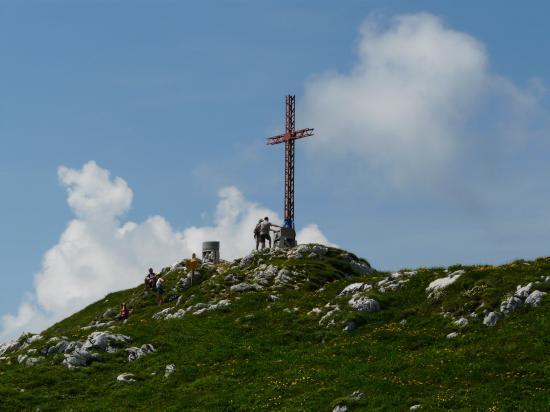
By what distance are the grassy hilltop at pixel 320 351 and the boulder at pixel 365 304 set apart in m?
0.09

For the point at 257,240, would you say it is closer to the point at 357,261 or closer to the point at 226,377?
the point at 357,261

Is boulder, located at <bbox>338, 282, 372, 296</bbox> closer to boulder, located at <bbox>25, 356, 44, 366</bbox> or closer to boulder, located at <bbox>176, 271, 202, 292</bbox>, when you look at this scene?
boulder, located at <bbox>176, 271, 202, 292</bbox>

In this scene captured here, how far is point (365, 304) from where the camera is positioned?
57.2 metres

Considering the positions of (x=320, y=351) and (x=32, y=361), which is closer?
(x=320, y=351)

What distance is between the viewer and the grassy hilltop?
40.6m

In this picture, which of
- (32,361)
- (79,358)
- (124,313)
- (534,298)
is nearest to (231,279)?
(124,313)

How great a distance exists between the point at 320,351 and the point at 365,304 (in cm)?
842

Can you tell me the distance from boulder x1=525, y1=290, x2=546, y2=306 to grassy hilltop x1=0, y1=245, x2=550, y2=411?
6.4 inches

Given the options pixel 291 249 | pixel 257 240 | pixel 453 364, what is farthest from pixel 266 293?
pixel 453 364

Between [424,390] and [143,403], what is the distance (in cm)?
1713

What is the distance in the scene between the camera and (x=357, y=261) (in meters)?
80.8

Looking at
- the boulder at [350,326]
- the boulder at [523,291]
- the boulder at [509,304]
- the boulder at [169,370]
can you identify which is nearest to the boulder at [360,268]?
the boulder at [350,326]

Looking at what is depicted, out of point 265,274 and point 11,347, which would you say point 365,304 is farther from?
point 11,347

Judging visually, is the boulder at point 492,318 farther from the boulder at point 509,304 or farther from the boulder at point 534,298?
the boulder at point 534,298
